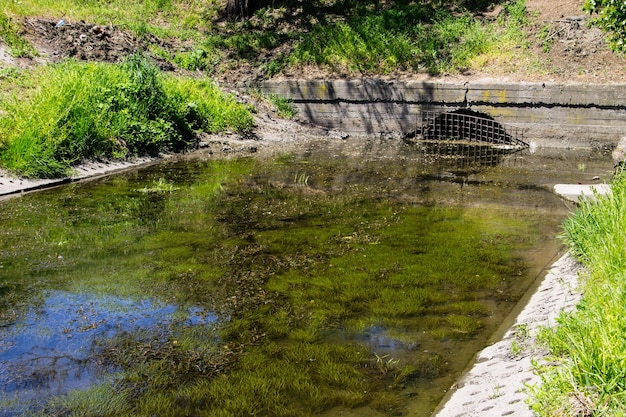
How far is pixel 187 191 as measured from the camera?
10438 mm

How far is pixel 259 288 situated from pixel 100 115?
7440mm

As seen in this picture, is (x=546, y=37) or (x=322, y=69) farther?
(x=322, y=69)

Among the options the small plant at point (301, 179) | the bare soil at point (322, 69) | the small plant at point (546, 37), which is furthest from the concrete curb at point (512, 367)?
the small plant at point (546, 37)

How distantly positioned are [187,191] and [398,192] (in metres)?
3.41

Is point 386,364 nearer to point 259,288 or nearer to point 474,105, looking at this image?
point 259,288

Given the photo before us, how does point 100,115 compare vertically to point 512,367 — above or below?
above

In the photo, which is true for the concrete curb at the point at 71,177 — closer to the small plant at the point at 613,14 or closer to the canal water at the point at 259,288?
the canal water at the point at 259,288

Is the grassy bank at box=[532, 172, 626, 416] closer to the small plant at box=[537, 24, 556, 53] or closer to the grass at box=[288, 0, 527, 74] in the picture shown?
the small plant at box=[537, 24, 556, 53]

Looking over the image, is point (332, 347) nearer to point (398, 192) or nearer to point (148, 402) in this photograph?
point (148, 402)

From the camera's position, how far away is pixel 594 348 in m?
3.46

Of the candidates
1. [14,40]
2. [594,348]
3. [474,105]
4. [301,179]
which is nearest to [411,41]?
[474,105]

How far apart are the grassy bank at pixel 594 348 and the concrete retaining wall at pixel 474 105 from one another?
9.94 m

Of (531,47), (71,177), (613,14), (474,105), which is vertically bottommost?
(71,177)

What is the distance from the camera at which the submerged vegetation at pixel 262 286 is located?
4.52m
